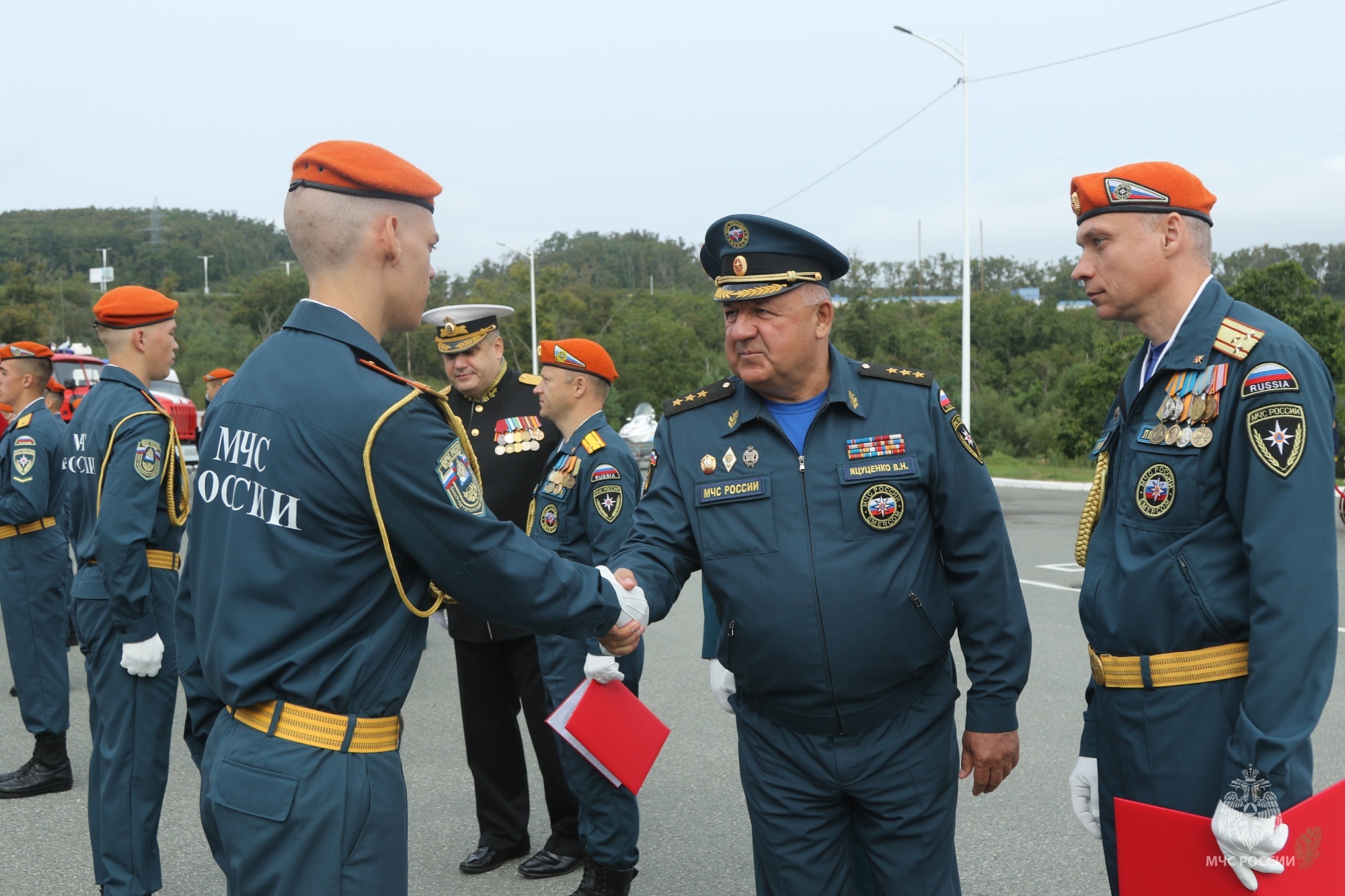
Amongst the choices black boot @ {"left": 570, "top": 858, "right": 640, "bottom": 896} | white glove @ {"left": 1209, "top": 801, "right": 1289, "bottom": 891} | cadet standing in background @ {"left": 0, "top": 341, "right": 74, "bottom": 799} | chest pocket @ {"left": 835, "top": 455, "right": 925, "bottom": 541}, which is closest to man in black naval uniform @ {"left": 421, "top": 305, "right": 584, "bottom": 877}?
black boot @ {"left": 570, "top": 858, "right": 640, "bottom": 896}

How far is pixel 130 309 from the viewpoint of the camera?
168 inches

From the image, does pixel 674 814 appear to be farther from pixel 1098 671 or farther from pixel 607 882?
pixel 1098 671

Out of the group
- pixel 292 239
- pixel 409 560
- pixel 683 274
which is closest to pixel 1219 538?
pixel 409 560

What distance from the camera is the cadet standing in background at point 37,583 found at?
17.1 ft

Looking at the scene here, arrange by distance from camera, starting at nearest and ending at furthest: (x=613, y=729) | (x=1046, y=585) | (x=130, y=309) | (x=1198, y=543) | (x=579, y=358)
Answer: (x=1198, y=543) < (x=613, y=729) < (x=130, y=309) < (x=579, y=358) < (x=1046, y=585)

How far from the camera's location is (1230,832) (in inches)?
79.5

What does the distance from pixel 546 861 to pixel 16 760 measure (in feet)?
10.6

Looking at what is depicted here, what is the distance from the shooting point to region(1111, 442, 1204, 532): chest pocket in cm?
231

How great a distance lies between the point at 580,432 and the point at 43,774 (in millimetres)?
3227

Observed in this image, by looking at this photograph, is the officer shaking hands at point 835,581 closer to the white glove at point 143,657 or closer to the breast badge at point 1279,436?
the breast badge at point 1279,436

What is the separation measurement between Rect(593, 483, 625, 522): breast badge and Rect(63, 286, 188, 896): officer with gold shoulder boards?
5.31ft

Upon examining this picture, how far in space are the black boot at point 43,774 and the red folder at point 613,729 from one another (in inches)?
138

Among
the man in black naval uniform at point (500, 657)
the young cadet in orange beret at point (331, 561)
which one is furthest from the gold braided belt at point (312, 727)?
the man in black naval uniform at point (500, 657)

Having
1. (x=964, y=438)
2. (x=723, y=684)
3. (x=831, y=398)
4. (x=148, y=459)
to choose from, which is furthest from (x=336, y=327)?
(x=148, y=459)
